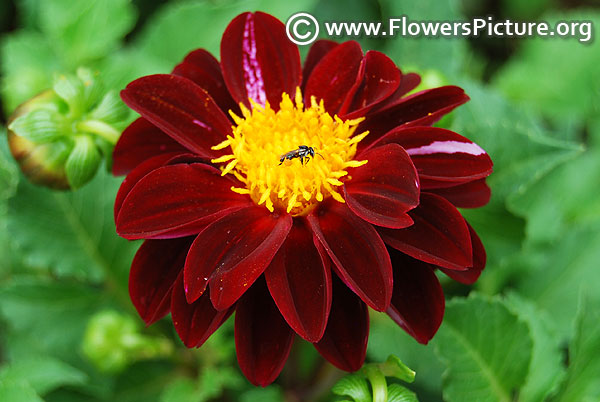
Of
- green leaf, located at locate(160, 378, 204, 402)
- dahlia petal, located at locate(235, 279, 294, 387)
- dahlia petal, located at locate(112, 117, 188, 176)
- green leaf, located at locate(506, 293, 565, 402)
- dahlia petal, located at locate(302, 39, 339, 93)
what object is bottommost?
green leaf, located at locate(160, 378, 204, 402)

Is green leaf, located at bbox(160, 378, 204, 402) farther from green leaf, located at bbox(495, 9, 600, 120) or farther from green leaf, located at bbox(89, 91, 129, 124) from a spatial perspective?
green leaf, located at bbox(495, 9, 600, 120)

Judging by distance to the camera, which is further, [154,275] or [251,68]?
[251,68]

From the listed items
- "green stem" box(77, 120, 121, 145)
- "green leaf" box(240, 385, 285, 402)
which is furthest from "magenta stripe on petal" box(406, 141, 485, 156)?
"green leaf" box(240, 385, 285, 402)

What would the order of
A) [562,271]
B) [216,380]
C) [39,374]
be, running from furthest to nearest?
[562,271], [216,380], [39,374]

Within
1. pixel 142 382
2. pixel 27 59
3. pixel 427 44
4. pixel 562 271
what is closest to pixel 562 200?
pixel 562 271

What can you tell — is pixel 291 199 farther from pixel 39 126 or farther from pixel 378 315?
pixel 378 315
